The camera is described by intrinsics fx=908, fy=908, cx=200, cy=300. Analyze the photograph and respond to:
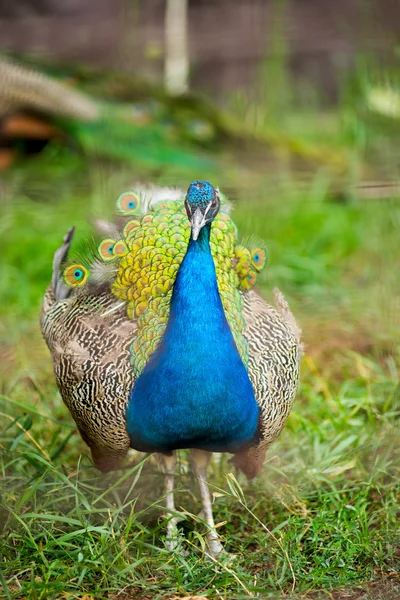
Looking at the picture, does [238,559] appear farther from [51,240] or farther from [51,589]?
[51,240]

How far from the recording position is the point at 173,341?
3.25m

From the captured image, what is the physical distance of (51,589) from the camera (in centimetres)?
309

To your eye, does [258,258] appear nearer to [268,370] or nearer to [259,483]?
[268,370]

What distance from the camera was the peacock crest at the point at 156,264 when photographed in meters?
3.52

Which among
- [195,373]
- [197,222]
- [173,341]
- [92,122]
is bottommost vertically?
[195,373]

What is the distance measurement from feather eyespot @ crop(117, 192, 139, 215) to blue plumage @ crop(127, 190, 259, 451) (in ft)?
2.26

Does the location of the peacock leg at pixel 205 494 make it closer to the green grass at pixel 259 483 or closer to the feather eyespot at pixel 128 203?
the green grass at pixel 259 483

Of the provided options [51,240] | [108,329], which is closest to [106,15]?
[51,240]

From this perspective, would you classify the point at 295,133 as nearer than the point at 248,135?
No

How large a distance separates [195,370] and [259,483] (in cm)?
90

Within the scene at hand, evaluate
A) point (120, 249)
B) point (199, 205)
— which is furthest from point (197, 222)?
point (120, 249)

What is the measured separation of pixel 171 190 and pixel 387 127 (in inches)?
87.1

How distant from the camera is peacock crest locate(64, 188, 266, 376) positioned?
11.6 feet

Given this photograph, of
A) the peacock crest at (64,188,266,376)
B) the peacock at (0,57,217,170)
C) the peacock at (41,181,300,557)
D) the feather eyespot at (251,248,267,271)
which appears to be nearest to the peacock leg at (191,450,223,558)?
the peacock at (41,181,300,557)
